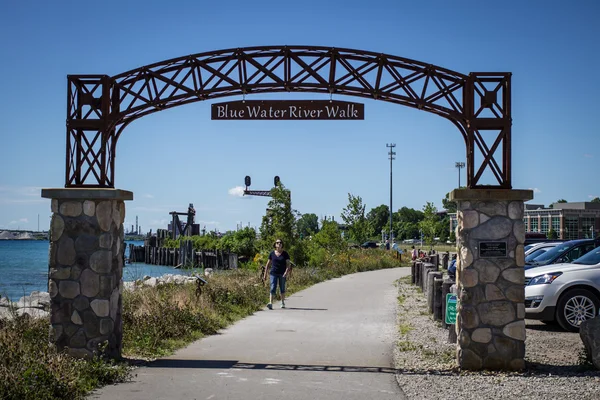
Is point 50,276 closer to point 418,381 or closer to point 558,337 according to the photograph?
point 418,381

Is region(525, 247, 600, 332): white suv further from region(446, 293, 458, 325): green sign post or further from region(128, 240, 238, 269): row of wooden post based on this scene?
region(128, 240, 238, 269): row of wooden post

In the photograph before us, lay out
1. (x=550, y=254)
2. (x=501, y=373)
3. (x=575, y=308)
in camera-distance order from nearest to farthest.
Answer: (x=501, y=373) → (x=575, y=308) → (x=550, y=254)

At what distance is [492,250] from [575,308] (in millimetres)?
4157

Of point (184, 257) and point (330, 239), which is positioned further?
point (184, 257)

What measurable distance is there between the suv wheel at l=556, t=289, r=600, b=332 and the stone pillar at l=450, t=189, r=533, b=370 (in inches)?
143

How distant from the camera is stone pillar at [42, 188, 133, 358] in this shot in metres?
10.4

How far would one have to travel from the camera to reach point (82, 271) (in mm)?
10492

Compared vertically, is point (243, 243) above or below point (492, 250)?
below

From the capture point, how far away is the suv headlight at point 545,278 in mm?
13391

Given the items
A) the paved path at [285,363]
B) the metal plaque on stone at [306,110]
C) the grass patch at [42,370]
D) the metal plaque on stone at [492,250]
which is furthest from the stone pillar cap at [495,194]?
the grass patch at [42,370]

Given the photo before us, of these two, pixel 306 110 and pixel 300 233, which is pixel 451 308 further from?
pixel 300 233

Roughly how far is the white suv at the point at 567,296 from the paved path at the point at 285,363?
9.69ft

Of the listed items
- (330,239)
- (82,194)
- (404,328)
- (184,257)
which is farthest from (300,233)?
(184,257)

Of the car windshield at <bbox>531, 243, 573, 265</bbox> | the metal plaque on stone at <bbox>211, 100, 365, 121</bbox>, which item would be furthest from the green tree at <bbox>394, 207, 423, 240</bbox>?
the metal plaque on stone at <bbox>211, 100, 365, 121</bbox>
